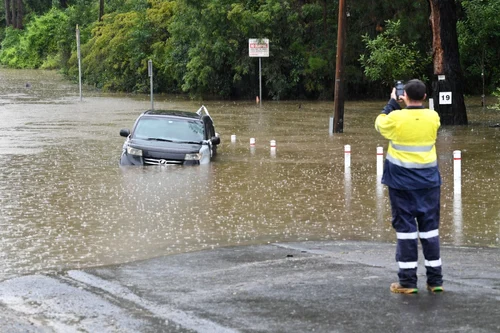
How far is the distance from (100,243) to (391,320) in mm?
5829

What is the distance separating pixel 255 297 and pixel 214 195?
877 centimetres

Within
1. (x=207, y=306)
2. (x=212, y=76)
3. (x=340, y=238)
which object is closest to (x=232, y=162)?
(x=340, y=238)

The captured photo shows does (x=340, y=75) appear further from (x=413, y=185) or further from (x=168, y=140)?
(x=413, y=185)

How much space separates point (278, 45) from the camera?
158 ft

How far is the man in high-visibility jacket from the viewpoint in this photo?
27.2 feet

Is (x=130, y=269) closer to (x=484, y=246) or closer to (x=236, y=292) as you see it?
(x=236, y=292)

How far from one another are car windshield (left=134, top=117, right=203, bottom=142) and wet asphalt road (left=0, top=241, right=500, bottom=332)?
11.4 m

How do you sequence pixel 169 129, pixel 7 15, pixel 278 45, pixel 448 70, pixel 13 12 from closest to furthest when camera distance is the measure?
pixel 169 129
pixel 448 70
pixel 278 45
pixel 13 12
pixel 7 15

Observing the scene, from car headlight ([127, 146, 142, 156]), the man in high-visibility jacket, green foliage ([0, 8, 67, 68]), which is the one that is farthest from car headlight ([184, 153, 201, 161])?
green foliage ([0, 8, 67, 68])

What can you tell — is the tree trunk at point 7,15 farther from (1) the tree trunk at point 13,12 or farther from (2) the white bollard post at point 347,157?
(2) the white bollard post at point 347,157

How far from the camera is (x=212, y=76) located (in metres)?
48.9

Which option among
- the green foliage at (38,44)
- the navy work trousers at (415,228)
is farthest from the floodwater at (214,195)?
the green foliage at (38,44)

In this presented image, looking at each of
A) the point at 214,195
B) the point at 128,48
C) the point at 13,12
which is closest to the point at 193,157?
the point at 214,195

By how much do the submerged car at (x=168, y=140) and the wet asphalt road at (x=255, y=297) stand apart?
10669 millimetres
